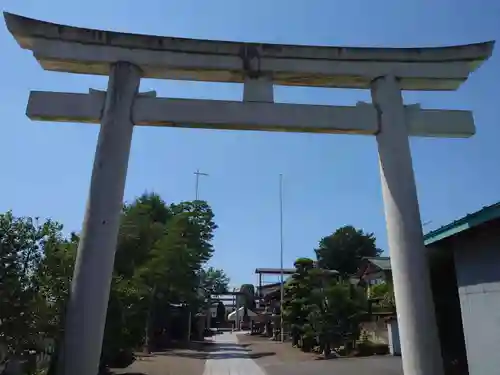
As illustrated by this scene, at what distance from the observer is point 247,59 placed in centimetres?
698

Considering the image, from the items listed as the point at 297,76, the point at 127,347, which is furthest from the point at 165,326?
the point at 297,76

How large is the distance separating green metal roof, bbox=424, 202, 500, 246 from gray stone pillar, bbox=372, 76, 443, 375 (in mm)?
429

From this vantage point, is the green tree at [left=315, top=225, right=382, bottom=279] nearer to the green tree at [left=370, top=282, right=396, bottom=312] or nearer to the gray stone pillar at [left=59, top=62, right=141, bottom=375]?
the green tree at [left=370, top=282, right=396, bottom=312]

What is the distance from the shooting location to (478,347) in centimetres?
595

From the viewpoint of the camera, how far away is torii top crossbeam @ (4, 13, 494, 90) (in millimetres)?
6664

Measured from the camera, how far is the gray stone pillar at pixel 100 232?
5484 mm

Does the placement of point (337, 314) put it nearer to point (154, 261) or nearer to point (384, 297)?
point (384, 297)

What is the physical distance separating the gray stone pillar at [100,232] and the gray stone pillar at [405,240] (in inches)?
154

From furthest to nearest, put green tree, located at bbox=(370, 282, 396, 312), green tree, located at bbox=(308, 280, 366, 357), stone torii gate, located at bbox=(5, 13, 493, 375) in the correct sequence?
green tree, located at bbox=(370, 282, 396, 312), green tree, located at bbox=(308, 280, 366, 357), stone torii gate, located at bbox=(5, 13, 493, 375)

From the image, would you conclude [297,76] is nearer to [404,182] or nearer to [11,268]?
[404,182]

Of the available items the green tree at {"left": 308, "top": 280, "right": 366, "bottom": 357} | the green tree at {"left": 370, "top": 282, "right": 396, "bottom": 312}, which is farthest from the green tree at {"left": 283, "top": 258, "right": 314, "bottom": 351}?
the green tree at {"left": 370, "top": 282, "right": 396, "bottom": 312}

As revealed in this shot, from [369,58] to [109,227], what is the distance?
4831mm

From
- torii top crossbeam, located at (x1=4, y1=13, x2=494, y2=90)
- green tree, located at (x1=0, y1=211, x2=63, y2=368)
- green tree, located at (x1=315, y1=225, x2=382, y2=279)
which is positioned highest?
green tree, located at (x1=315, y1=225, x2=382, y2=279)

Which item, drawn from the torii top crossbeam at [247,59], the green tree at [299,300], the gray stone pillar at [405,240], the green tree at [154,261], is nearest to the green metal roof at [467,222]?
the gray stone pillar at [405,240]
